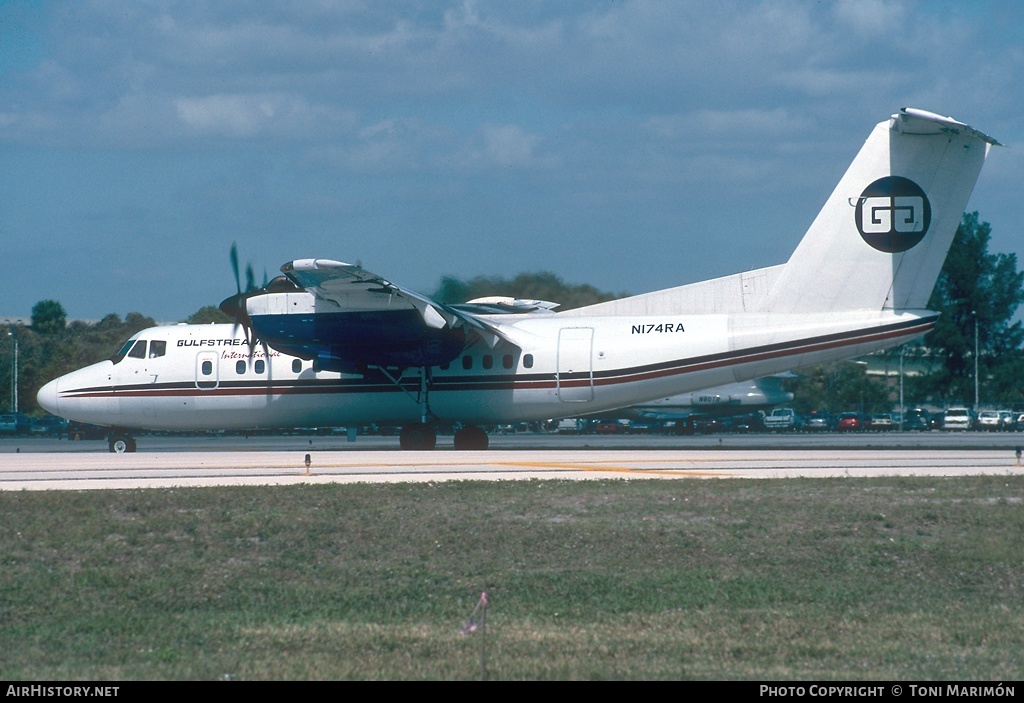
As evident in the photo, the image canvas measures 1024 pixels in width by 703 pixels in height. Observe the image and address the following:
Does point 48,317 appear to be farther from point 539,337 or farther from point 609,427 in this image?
point 539,337

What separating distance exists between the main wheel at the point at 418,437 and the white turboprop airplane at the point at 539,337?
0.04 metres

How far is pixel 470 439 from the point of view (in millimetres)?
32875

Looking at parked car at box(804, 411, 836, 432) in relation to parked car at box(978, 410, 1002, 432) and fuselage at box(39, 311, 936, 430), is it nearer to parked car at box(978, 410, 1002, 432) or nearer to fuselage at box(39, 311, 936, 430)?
parked car at box(978, 410, 1002, 432)

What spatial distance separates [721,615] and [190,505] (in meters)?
9.39

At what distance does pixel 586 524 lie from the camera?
16953 mm

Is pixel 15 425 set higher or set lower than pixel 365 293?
lower

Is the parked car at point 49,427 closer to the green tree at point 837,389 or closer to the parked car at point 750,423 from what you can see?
the parked car at point 750,423

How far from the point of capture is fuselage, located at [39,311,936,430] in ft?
92.8

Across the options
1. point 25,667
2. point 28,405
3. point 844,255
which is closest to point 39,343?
point 28,405

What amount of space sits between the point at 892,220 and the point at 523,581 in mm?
17205

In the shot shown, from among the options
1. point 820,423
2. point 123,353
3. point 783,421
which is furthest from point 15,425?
point 820,423

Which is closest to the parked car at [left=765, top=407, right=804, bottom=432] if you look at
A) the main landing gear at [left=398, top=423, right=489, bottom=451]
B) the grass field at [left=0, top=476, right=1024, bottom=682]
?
the main landing gear at [left=398, top=423, right=489, bottom=451]

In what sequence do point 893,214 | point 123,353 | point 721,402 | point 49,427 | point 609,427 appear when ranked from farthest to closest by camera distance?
point 49,427
point 609,427
point 721,402
point 123,353
point 893,214

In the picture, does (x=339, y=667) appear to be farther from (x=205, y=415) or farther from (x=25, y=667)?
(x=205, y=415)
